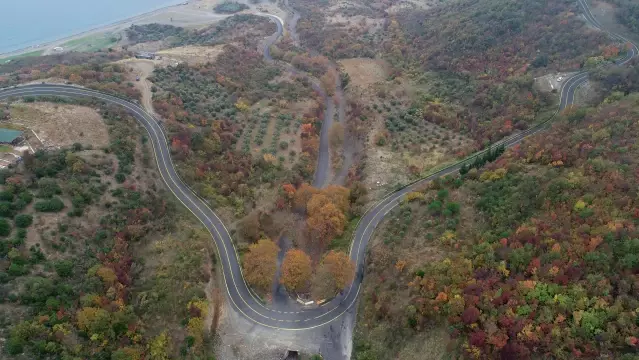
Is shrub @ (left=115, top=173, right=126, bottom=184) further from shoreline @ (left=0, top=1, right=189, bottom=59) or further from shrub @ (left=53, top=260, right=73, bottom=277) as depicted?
shoreline @ (left=0, top=1, right=189, bottom=59)

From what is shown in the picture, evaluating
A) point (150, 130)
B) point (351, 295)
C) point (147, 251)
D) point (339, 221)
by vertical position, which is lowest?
point (351, 295)

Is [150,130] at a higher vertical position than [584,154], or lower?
higher

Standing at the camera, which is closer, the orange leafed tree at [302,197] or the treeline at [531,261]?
the treeline at [531,261]

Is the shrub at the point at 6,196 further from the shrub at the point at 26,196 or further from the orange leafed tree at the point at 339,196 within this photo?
the orange leafed tree at the point at 339,196

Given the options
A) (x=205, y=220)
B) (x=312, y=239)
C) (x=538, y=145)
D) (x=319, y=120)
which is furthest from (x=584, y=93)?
(x=205, y=220)

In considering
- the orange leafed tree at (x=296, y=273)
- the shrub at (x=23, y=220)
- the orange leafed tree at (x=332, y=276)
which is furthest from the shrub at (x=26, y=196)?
the orange leafed tree at (x=332, y=276)

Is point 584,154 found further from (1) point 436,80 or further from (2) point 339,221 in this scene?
(1) point 436,80
